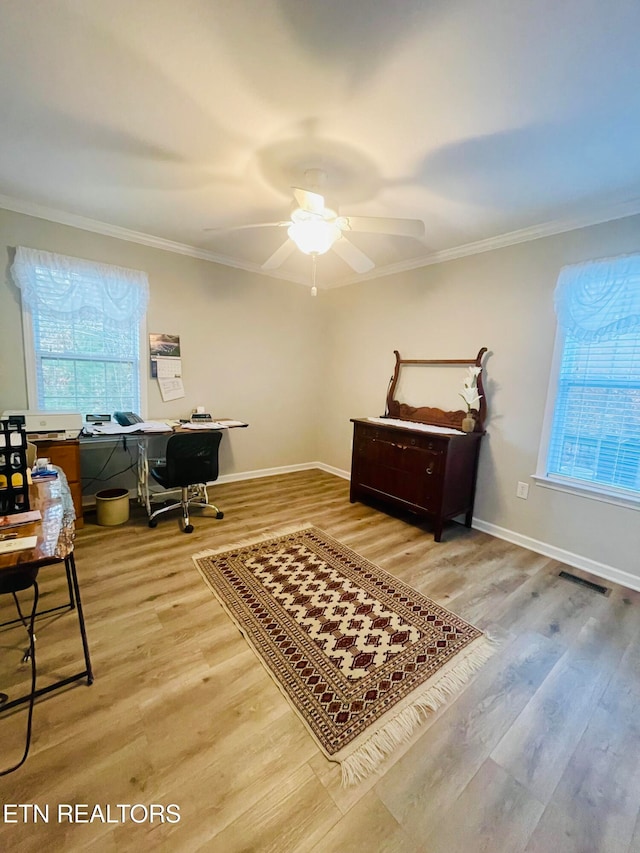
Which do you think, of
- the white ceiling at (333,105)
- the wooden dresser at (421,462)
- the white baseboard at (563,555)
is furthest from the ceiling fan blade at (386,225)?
the white baseboard at (563,555)

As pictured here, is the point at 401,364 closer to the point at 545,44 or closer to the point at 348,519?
the point at 348,519

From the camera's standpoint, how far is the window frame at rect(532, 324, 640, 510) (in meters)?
2.37

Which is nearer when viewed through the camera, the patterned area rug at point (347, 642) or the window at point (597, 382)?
the patterned area rug at point (347, 642)

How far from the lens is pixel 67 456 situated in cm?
262

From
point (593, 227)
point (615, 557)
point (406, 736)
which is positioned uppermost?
point (593, 227)

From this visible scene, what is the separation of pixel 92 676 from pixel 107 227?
330cm

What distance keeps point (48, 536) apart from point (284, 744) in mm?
1122

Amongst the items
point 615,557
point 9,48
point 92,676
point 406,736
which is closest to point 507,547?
point 615,557

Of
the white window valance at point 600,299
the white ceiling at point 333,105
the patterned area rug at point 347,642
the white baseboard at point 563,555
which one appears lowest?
the patterned area rug at point 347,642

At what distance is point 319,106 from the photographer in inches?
60.8

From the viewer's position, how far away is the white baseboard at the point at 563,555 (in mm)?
2365

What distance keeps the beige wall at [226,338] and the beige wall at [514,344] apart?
4.10 feet

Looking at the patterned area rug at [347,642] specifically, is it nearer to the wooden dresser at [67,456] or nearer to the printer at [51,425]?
the wooden dresser at [67,456]

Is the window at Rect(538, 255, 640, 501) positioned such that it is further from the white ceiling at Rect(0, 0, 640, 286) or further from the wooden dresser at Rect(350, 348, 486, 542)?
the wooden dresser at Rect(350, 348, 486, 542)
